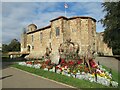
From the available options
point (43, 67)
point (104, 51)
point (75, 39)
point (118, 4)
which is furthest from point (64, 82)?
point (104, 51)

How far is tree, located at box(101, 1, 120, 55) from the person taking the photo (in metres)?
32.2

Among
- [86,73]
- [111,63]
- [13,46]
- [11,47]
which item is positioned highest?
[13,46]

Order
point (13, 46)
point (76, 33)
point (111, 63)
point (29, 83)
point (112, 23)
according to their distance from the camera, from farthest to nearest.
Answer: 1. point (13, 46)
2. point (76, 33)
3. point (112, 23)
4. point (111, 63)
5. point (29, 83)

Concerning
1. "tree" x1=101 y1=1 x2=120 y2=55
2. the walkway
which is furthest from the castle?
the walkway

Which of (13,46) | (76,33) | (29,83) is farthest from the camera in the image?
(13,46)

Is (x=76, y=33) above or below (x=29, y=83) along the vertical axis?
above

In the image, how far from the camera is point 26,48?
195 feet

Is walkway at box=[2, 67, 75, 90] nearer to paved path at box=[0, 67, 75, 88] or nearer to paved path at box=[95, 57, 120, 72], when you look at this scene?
paved path at box=[0, 67, 75, 88]

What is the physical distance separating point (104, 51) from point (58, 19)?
48.8 feet

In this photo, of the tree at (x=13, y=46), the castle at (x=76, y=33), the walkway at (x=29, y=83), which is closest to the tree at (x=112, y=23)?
the castle at (x=76, y=33)

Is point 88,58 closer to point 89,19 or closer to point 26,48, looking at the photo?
point 89,19

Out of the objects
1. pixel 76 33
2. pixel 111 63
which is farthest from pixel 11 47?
pixel 111 63

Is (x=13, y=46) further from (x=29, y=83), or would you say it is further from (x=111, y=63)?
(x=29, y=83)

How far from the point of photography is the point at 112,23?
32344mm
